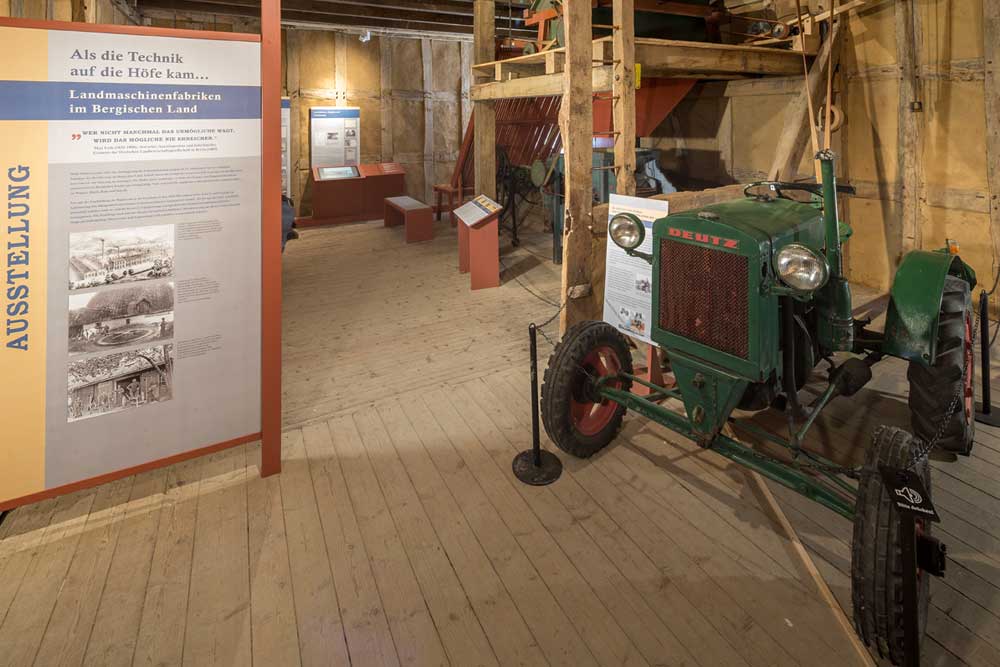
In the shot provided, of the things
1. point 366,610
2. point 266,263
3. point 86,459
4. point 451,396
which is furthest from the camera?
point 451,396

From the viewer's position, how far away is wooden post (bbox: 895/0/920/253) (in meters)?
5.54

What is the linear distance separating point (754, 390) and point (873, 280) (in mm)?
4658

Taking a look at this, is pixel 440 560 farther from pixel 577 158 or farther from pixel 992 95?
pixel 992 95

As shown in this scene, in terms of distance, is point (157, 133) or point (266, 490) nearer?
point (157, 133)

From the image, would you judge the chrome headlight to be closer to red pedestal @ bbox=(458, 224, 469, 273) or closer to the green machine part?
the green machine part

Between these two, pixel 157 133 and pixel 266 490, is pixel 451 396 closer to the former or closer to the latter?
pixel 266 490

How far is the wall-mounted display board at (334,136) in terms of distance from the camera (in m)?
11.2

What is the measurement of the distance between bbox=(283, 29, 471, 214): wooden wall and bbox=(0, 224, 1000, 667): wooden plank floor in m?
8.98

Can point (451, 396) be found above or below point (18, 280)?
below

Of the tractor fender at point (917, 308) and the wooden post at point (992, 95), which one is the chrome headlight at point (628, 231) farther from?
the wooden post at point (992, 95)

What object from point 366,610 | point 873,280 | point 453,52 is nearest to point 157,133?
point 366,610

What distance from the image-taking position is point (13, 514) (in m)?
2.86

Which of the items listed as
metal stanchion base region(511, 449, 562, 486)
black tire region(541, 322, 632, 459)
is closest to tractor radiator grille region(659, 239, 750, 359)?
black tire region(541, 322, 632, 459)

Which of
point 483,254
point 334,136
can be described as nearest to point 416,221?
point 483,254
